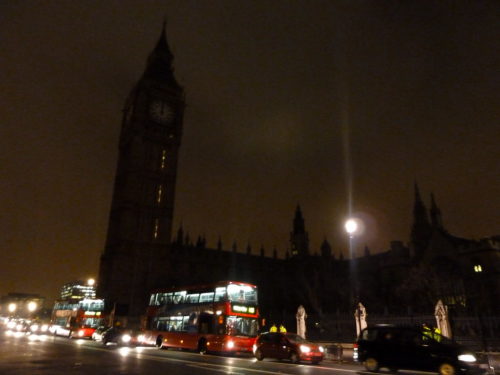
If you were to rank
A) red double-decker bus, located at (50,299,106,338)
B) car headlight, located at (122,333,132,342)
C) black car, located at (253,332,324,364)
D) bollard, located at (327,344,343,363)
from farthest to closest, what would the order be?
red double-decker bus, located at (50,299,106,338) → car headlight, located at (122,333,132,342) → bollard, located at (327,344,343,363) → black car, located at (253,332,324,364)

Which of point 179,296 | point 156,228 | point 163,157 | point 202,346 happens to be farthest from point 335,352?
point 163,157

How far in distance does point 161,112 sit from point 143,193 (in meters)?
15.8

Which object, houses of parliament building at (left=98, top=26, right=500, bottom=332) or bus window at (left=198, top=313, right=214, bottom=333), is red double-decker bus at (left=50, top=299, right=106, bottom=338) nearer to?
houses of parliament building at (left=98, top=26, right=500, bottom=332)

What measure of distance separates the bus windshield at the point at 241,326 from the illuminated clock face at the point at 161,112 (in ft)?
182

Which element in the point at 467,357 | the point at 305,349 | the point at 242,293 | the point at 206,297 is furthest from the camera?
the point at 206,297

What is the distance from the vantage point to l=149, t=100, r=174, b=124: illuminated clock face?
233 ft

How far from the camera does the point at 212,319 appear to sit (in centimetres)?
2169

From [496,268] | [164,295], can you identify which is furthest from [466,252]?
[164,295]

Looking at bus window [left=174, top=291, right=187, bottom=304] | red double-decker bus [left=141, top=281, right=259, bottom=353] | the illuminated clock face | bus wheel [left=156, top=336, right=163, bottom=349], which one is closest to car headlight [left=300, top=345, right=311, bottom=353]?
red double-decker bus [left=141, top=281, right=259, bottom=353]

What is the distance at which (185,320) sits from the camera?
23922 millimetres

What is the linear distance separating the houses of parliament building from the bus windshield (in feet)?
97.1

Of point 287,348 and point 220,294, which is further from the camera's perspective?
point 220,294

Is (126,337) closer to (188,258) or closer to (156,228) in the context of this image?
(156,228)

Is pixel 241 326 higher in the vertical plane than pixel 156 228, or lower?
lower
